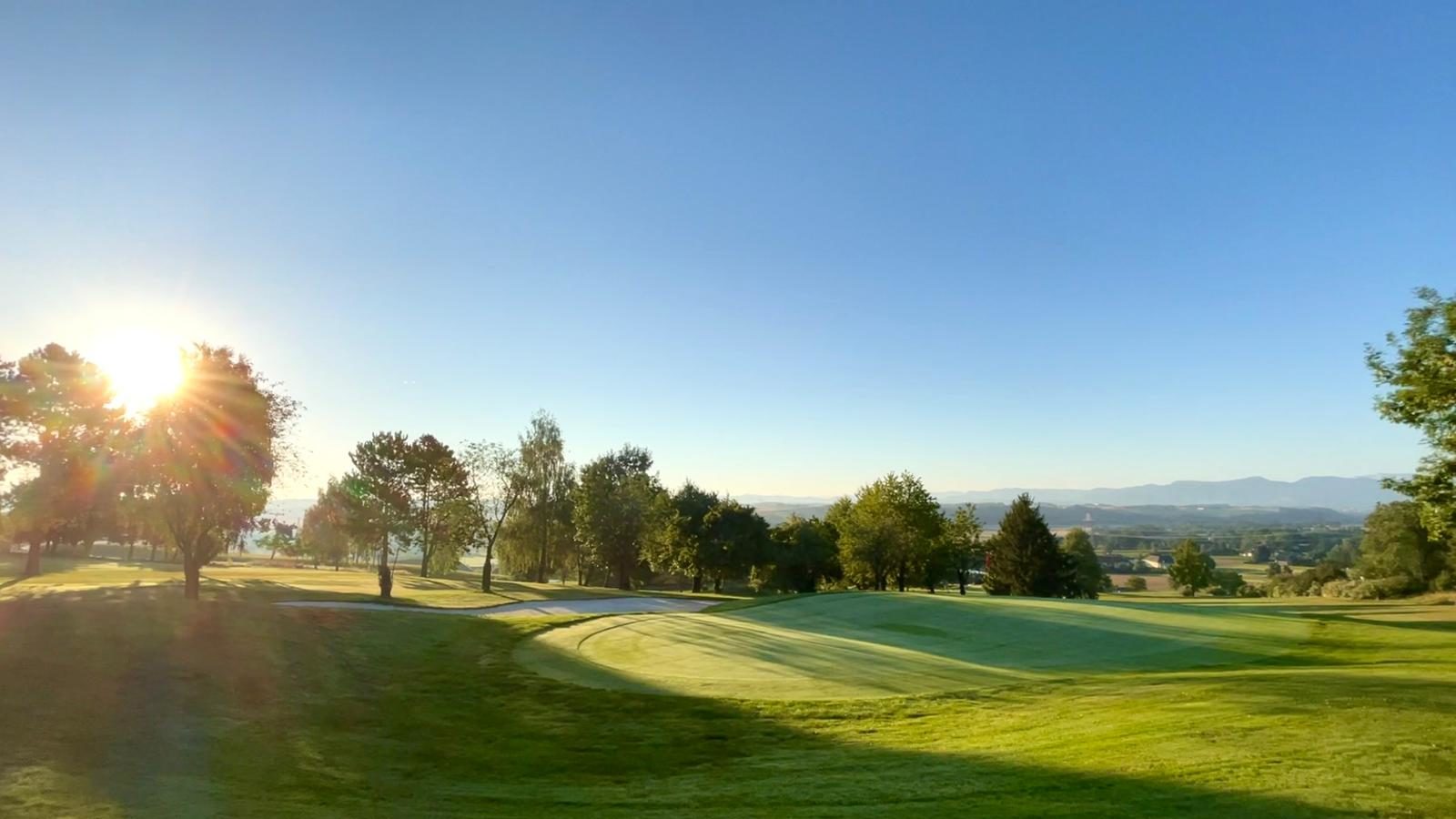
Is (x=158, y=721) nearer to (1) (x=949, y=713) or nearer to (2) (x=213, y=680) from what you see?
(2) (x=213, y=680)

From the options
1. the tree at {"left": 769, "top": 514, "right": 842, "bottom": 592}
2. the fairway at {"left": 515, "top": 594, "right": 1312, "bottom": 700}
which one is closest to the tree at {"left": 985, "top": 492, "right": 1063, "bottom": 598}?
the tree at {"left": 769, "top": 514, "right": 842, "bottom": 592}

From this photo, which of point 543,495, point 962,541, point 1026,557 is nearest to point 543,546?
point 543,495

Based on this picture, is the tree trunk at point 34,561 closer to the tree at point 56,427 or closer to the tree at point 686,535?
the tree at point 56,427

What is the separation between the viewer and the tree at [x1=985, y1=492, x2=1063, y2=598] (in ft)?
244

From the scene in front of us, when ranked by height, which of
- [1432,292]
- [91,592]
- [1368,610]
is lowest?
[1368,610]

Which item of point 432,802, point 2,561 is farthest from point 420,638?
point 2,561

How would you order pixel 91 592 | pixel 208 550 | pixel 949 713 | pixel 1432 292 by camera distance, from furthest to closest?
pixel 208 550
pixel 91 592
pixel 1432 292
pixel 949 713

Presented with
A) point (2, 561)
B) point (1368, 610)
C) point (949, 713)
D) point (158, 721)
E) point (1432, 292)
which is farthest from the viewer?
point (2, 561)

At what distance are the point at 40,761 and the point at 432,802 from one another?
656cm

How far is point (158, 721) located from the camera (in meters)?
14.6

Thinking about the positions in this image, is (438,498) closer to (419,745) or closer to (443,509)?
(443,509)

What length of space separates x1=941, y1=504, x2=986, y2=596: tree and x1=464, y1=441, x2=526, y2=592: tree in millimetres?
44683

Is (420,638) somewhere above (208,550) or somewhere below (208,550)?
below

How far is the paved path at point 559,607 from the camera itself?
37000 millimetres
